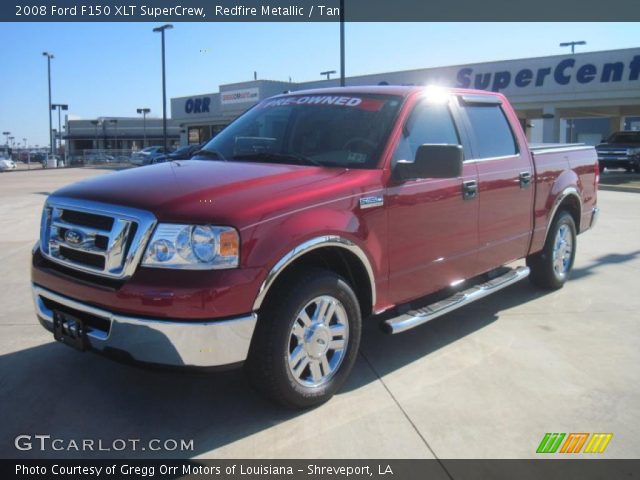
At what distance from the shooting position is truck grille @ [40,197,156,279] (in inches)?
121

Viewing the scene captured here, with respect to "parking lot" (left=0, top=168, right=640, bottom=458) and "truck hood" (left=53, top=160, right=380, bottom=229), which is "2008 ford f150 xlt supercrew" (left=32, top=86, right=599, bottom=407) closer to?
"truck hood" (left=53, top=160, right=380, bottom=229)

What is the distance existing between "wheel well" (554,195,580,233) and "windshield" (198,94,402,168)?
2764mm

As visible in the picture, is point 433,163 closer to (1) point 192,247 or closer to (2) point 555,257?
(1) point 192,247

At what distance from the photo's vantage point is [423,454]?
10.0 feet

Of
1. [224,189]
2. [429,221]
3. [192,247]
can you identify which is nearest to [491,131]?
[429,221]

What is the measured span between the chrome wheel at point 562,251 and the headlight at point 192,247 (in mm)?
4169

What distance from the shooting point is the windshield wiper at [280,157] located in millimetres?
3971

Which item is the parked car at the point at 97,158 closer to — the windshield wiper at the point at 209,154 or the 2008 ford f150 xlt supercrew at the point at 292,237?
the windshield wiper at the point at 209,154

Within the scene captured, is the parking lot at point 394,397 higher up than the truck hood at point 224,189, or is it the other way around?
the truck hood at point 224,189

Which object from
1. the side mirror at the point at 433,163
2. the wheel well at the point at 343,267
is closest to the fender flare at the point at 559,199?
the side mirror at the point at 433,163

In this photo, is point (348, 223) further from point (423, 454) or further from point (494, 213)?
point (494, 213)

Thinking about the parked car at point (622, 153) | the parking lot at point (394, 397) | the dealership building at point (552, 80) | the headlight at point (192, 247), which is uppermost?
the dealership building at point (552, 80)

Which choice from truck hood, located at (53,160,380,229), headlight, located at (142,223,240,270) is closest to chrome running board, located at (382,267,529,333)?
truck hood, located at (53,160,380,229)

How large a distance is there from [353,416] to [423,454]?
54 centimetres
